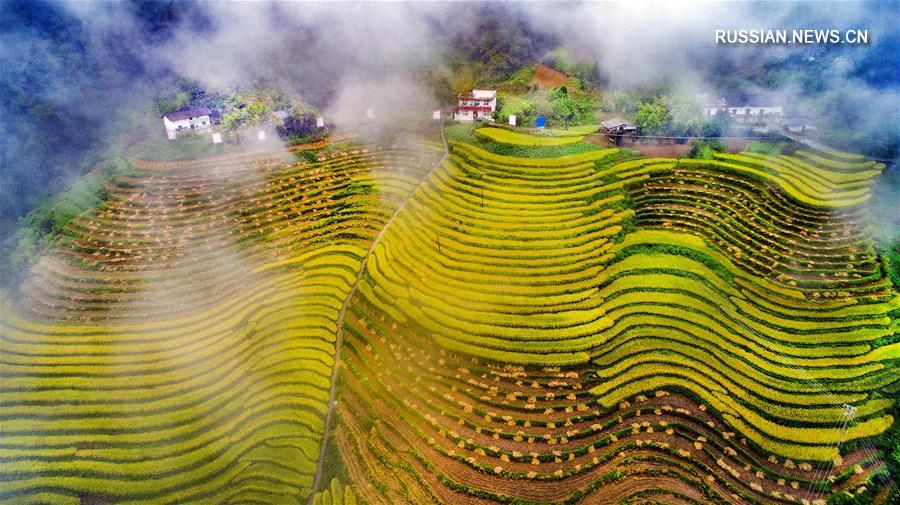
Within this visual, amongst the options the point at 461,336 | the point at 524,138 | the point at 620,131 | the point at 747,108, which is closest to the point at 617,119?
the point at 620,131

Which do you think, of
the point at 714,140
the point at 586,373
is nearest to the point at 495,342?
the point at 586,373

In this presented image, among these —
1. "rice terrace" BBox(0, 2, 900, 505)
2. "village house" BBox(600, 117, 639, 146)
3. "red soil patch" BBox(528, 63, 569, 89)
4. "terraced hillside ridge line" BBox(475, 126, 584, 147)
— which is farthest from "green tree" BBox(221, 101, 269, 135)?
"village house" BBox(600, 117, 639, 146)

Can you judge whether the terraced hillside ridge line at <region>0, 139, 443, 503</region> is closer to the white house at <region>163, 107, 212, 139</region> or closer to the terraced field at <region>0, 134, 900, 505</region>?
the terraced field at <region>0, 134, 900, 505</region>

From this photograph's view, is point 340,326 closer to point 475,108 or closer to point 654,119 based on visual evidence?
point 475,108

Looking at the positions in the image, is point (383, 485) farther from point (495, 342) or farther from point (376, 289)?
point (376, 289)

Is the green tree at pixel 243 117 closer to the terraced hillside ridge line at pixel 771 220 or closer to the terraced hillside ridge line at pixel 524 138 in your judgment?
the terraced hillside ridge line at pixel 524 138

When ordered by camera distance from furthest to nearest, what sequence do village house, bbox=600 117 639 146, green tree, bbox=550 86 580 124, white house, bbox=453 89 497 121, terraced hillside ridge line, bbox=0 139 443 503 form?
white house, bbox=453 89 497 121
green tree, bbox=550 86 580 124
village house, bbox=600 117 639 146
terraced hillside ridge line, bbox=0 139 443 503
